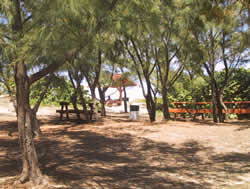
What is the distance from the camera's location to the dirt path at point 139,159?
3.23 meters

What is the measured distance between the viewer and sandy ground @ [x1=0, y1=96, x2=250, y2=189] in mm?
3223

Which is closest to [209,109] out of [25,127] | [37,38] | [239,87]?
[239,87]

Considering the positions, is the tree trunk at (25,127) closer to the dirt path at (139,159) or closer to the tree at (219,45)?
the dirt path at (139,159)

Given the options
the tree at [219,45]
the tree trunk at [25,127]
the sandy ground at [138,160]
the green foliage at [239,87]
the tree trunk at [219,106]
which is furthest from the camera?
the green foliage at [239,87]

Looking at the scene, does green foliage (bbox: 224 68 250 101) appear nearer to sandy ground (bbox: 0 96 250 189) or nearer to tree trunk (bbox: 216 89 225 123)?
tree trunk (bbox: 216 89 225 123)

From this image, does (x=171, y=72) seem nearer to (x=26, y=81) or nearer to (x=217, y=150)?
(x=217, y=150)

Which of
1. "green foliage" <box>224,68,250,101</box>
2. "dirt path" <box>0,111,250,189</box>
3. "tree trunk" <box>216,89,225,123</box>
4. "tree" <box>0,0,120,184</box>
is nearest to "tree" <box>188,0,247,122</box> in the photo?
"tree trunk" <box>216,89,225,123</box>

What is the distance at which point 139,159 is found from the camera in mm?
4586

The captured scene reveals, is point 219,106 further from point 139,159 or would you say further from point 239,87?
point 139,159

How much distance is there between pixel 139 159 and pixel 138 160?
78 mm

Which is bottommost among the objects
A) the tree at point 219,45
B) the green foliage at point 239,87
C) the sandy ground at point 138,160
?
the sandy ground at point 138,160

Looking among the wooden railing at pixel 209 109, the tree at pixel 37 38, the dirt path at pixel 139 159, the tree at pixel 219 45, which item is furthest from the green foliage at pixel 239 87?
the tree at pixel 37 38

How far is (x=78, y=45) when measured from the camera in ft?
9.68

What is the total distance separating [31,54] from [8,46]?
36 centimetres
